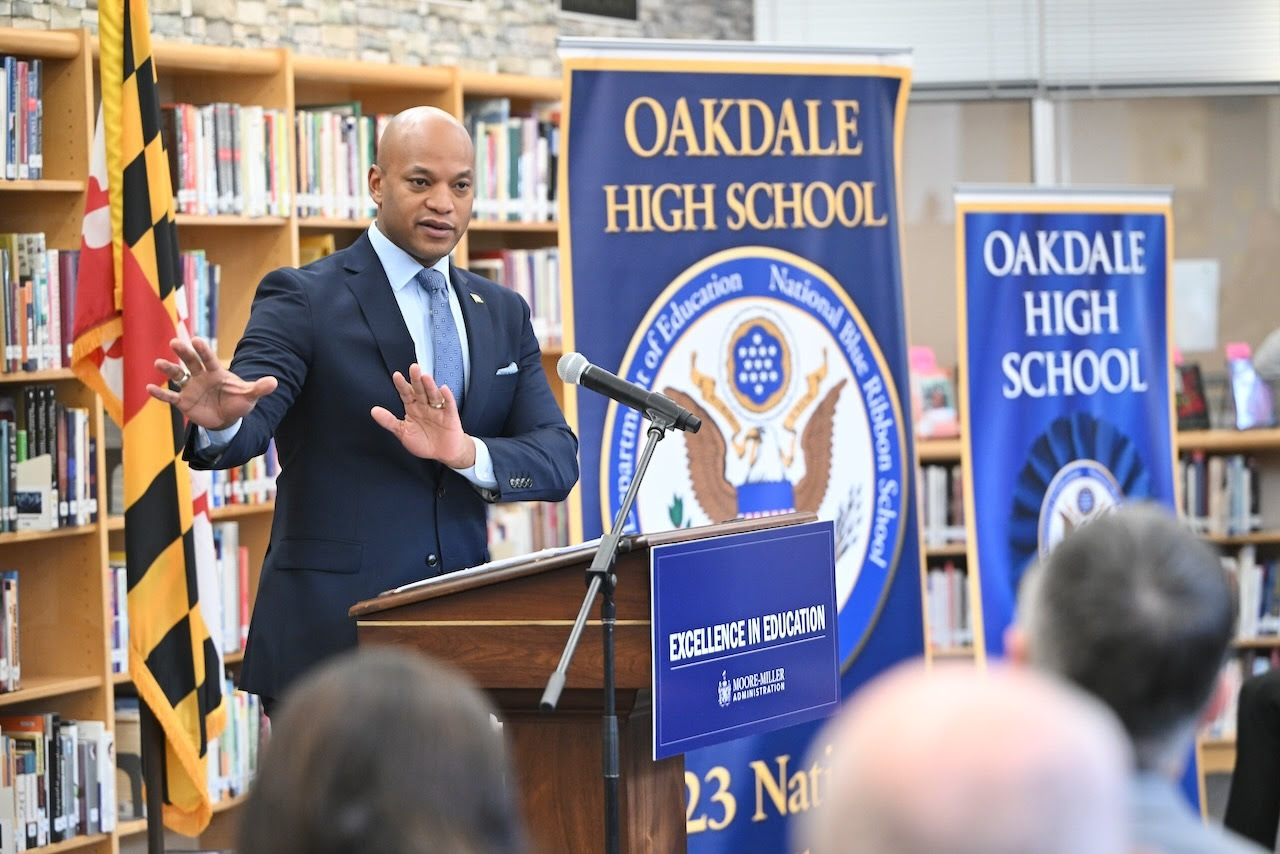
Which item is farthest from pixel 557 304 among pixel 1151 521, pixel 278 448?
pixel 1151 521

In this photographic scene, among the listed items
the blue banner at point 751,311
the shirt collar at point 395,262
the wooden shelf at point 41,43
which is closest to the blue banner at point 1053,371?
the blue banner at point 751,311

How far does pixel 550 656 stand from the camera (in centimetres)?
266

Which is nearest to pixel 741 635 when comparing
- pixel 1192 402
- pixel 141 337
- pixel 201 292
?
pixel 141 337

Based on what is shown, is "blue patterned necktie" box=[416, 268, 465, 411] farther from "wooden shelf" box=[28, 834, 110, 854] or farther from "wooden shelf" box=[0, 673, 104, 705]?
"wooden shelf" box=[28, 834, 110, 854]

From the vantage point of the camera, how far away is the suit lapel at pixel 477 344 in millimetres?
2947

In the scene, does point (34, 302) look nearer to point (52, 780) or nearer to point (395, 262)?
point (52, 780)

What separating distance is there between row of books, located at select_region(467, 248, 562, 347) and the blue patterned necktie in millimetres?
2904

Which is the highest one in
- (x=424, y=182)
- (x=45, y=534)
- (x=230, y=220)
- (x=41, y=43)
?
(x=41, y=43)

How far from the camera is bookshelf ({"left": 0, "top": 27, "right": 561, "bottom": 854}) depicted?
179 inches

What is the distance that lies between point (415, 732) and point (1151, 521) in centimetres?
70

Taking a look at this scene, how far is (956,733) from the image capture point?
85 cm

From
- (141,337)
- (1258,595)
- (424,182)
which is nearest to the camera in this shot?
(424,182)

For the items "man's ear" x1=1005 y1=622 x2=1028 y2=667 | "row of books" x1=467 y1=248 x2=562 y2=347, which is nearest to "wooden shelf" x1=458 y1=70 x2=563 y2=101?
"row of books" x1=467 y1=248 x2=562 y2=347

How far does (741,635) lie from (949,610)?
13.5 ft
